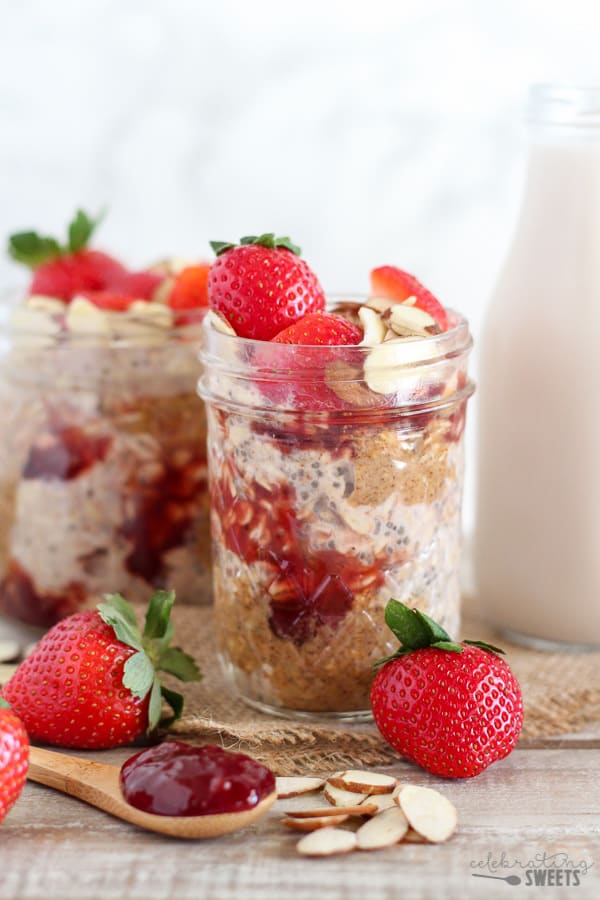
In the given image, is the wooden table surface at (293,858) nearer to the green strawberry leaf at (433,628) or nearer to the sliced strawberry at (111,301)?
the green strawberry leaf at (433,628)

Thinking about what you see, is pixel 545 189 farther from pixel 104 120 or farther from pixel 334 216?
pixel 104 120

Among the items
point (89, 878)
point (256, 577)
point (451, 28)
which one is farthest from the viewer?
point (451, 28)

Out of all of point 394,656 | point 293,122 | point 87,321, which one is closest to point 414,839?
point 394,656

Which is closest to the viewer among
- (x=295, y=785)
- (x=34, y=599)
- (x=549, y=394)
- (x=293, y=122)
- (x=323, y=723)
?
(x=295, y=785)

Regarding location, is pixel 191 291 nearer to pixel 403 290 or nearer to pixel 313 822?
pixel 403 290

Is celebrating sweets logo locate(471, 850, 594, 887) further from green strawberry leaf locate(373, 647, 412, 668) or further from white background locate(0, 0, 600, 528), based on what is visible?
white background locate(0, 0, 600, 528)

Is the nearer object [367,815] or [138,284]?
[367,815]

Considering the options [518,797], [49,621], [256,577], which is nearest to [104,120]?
[49,621]
